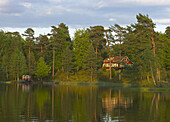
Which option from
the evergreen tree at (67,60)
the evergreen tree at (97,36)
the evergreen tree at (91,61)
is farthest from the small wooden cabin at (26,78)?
the evergreen tree at (97,36)

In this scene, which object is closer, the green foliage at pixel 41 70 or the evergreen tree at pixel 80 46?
the green foliage at pixel 41 70

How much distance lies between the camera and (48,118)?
2270 centimetres

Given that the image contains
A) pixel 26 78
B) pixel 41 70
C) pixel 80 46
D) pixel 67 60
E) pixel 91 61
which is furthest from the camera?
pixel 80 46

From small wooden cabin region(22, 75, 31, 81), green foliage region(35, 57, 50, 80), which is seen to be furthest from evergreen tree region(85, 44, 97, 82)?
small wooden cabin region(22, 75, 31, 81)

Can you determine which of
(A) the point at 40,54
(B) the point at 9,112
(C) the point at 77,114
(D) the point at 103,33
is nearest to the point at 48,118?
(C) the point at 77,114

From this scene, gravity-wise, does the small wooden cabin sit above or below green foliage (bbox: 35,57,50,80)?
below

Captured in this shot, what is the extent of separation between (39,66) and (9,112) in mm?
69620

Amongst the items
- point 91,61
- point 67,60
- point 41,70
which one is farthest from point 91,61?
point 41,70

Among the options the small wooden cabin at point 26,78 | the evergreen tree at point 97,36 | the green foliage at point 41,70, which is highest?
the evergreen tree at point 97,36

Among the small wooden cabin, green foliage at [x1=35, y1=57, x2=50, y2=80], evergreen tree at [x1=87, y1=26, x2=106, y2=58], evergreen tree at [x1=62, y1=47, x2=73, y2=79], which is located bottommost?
the small wooden cabin

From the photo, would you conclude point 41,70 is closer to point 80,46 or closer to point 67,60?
point 67,60

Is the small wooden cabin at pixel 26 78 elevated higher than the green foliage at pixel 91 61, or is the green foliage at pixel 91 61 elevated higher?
the green foliage at pixel 91 61

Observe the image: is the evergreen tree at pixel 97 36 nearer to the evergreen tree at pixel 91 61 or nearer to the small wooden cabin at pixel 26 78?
the evergreen tree at pixel 91 61

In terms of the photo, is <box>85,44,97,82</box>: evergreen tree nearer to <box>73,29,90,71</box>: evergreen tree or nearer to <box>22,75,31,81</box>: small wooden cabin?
<box>73,29,90,71</box>: evergreen tree
